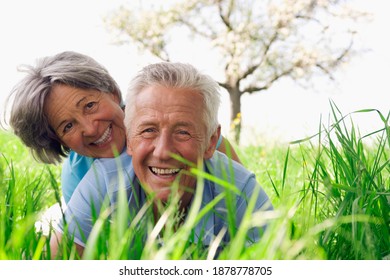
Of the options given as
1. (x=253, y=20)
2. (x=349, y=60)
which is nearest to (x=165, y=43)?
(x=253, y=20)

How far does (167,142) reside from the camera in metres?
2.06

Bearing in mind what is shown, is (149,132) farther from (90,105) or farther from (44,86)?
(44,86)

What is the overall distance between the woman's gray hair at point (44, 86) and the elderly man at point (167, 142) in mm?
643

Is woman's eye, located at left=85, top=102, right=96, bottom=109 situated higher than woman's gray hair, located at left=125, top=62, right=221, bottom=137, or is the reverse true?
woman's gray hair, located at left=125, top=62, right=221, bottom=137

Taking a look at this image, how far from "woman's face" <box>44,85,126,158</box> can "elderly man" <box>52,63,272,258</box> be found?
43 centimetres

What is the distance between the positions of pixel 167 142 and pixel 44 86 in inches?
38.8

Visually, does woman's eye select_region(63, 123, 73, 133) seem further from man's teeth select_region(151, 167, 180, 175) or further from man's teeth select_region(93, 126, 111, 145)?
man's teeth select_region(151, 167, 180, 175)

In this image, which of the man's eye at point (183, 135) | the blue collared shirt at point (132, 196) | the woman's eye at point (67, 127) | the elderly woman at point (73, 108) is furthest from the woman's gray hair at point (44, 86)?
the man's eye at point (183, 135)

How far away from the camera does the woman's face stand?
8.82 ft

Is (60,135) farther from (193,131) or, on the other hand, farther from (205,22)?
(205,22)

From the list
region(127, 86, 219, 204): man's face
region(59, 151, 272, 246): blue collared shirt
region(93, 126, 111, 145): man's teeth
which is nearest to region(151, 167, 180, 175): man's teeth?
region(127, 86, 219, 204): man's face

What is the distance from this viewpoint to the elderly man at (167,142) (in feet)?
6.81

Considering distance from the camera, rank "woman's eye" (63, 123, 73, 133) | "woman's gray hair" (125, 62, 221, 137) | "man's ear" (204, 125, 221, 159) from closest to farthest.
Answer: "woman's gray hair" (125, 62, 221, 137) → "man's ear" (204, 125, 221, 159) → "woman's eye" (63, 123, 73, 133)

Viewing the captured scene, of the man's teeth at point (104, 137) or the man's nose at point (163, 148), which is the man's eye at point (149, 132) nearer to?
the man's nose at point (163, 148)
